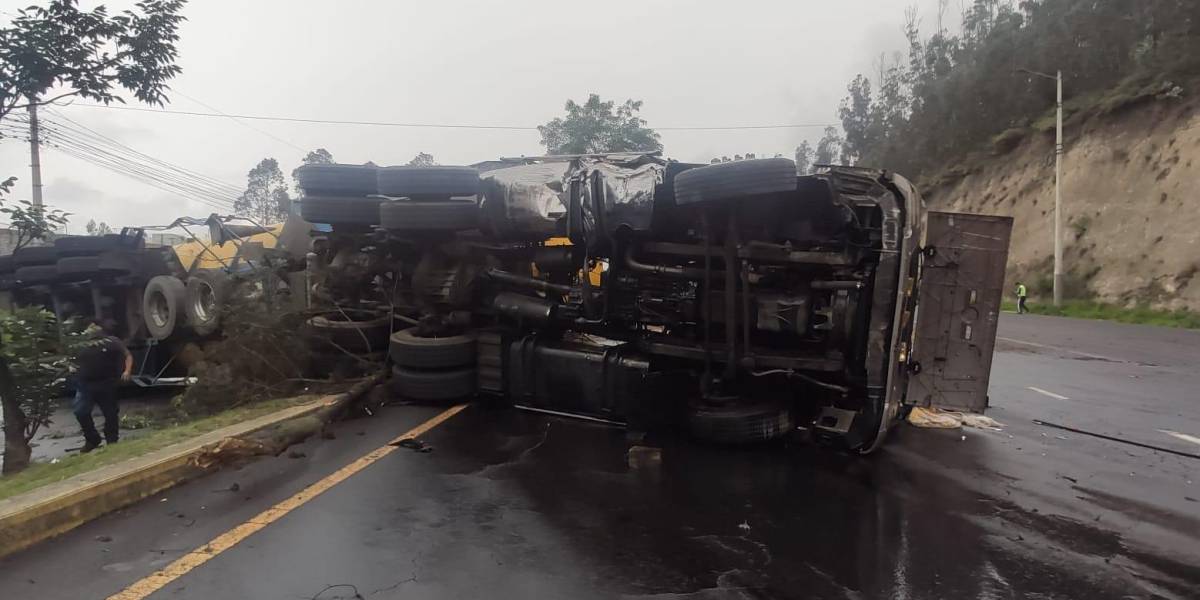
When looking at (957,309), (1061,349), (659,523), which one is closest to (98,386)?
(659,523)

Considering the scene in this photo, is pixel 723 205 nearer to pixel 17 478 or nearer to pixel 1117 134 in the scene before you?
pixel 17 478

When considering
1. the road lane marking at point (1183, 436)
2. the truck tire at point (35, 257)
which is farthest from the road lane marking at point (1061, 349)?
the truck tire at point (35, 257)

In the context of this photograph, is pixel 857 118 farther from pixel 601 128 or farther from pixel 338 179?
pixel 338 179

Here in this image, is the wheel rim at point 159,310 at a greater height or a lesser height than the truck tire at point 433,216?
lesser

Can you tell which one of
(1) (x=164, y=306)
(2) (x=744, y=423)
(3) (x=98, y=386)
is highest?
(1) (x=164, y=306)

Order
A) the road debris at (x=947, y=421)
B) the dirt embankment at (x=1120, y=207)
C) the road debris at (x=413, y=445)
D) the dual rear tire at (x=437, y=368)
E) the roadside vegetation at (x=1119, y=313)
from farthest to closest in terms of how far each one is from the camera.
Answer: the dirt embankment at (x=1120, y=207)
the roadside vegetation at (x=1119, y=313)
the dual rear tire at (x=437, y=368)
the road debris at (x=947, y=421)
the road debris at (x=413, y=445)

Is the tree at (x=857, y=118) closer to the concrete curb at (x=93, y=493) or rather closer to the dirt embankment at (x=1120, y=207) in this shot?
the dirt embankment at (x=1120, y=207)

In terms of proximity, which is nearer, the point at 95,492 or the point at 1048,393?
the point at 95,492

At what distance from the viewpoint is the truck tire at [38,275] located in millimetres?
10141

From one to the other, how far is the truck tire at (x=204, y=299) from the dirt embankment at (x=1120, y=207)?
25.8 meters

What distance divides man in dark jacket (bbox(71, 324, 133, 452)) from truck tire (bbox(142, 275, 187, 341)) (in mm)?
2068

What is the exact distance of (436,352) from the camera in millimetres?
6801

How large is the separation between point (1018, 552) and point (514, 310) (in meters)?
4.30

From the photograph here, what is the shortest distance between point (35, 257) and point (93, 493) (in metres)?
8.55
